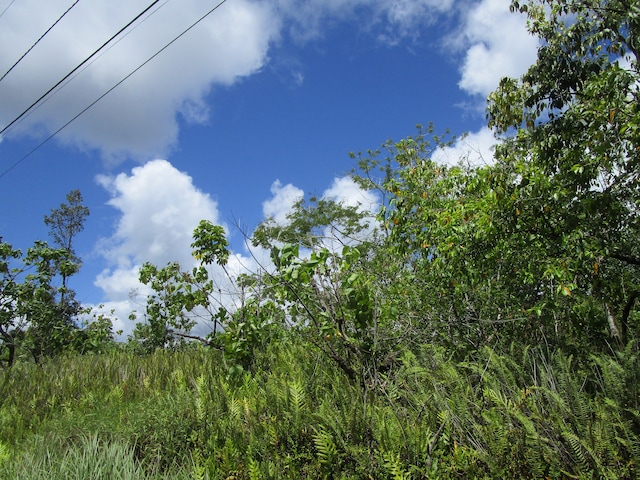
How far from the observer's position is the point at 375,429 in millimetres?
3430

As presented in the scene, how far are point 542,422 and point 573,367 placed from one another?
1798 mm

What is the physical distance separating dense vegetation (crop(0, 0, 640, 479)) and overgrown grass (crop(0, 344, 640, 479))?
0.02 m

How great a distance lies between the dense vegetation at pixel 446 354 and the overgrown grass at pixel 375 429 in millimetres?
20

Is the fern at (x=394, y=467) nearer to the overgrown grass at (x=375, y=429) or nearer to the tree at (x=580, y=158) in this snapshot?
the overgrown grass at (x=375, y=429)

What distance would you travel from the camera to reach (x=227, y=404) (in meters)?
4.61

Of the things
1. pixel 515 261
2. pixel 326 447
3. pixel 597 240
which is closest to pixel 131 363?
pixel 326 447

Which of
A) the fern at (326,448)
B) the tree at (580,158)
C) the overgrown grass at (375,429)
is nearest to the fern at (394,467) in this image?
the overgrown grass at (375,429)

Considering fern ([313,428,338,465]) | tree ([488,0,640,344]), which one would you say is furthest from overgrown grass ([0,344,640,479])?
tree ([488,0,640,344])

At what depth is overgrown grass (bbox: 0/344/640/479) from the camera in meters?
2.93

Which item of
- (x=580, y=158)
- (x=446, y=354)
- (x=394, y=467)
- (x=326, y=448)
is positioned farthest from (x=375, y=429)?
(x=580, y=158)

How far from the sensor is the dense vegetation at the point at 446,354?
3209 mm

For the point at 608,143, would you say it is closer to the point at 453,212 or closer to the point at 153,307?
the point at 453,212

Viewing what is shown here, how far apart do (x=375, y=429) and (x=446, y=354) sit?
2.26 m

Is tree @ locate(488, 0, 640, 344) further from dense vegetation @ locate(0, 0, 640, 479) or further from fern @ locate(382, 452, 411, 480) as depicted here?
fern @ locate(382, 452, 411, 480)
